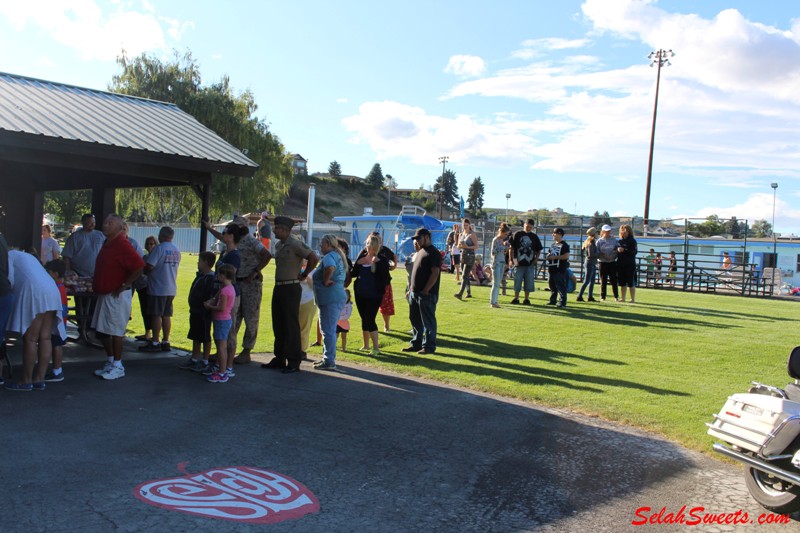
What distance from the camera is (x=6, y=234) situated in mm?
13062

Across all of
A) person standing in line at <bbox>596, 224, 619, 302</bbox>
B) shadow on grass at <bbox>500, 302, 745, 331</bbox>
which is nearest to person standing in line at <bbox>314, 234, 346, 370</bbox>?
shadow on grass at <bbox>500, 302, 745, 331</bbox>

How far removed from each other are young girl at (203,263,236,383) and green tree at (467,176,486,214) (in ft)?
456

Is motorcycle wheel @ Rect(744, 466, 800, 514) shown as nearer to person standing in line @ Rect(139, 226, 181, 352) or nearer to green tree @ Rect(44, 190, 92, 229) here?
person standing in line @ Rect(139, 226, 181, 352)

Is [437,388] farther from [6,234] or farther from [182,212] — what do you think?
[182,212]

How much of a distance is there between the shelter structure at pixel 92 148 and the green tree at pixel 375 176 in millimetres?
127315

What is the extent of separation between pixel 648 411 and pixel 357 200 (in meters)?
120

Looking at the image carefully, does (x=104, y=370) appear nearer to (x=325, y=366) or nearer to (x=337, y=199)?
(x=325, y=366)

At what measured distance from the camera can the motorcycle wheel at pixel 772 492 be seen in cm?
431

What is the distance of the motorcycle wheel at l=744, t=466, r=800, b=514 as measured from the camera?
14.1 feet

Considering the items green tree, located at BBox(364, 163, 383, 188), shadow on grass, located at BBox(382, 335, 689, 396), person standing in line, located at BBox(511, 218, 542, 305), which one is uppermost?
green tree, located at BBox(364, 163, 383, 188)

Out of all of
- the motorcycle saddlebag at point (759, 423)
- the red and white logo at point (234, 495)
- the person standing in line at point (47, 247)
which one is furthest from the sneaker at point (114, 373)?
the motorcycle saddlebag at point (759, 423)

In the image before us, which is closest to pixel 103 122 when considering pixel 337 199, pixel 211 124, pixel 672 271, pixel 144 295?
pixel 144 295

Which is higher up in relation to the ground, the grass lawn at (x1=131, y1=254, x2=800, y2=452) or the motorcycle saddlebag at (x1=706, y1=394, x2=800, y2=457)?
the motorcycle saddlebag at (x1=706, y1=394, x2=800, y2=457)

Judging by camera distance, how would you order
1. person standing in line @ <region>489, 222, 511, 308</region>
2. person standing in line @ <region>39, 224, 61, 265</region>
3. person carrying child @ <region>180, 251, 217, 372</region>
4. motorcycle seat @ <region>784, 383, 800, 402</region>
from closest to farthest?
motorcycle seat @ <region>784, 383, 800, 402</region>, person carrying child @ <region>180, 251, 217, 372</region>, person standing in line @ <region>39, 224, 61, 265</region>, person standing in line @ <region>489, 222, 511, 308</region>
